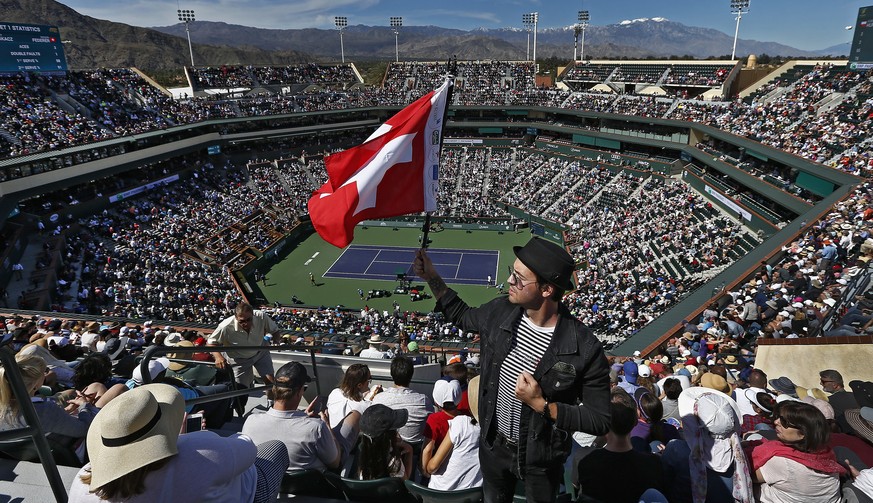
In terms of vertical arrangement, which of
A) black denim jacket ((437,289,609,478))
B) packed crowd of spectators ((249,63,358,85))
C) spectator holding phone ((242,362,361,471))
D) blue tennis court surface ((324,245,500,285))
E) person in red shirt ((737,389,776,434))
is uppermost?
packed crowd of spectators ((249,63,358,85))

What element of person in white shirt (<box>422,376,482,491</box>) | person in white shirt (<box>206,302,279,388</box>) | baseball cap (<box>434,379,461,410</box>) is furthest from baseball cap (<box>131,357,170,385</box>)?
person in white shirt (<box>422,376,482,491</box>)

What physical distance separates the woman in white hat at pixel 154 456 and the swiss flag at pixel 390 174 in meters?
3.69

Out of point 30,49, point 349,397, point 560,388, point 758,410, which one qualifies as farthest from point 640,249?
point 30,49

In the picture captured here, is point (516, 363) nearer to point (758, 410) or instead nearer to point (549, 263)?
point (549, 263)

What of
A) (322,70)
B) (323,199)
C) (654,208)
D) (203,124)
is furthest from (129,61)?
(323,199)

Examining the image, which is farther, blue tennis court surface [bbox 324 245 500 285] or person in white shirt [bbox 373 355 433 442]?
blue tennis court surface [bbox 324 245 500 285]

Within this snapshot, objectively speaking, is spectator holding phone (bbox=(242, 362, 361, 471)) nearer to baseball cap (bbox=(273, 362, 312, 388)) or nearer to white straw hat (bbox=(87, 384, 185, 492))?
baseball cap (bbox=(273, 362, 312, 388))

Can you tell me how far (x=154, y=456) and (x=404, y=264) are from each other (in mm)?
33751

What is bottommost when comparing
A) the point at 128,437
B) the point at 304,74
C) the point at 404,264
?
the point at 404,264

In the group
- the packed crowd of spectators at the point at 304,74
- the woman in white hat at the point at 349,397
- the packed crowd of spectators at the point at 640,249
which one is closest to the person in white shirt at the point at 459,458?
the woman in white hat at the point at 349,397

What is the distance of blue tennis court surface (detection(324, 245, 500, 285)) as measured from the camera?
34.0 m

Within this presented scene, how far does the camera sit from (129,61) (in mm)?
169500

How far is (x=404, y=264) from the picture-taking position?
36.1 m

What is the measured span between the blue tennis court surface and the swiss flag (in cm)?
2585
